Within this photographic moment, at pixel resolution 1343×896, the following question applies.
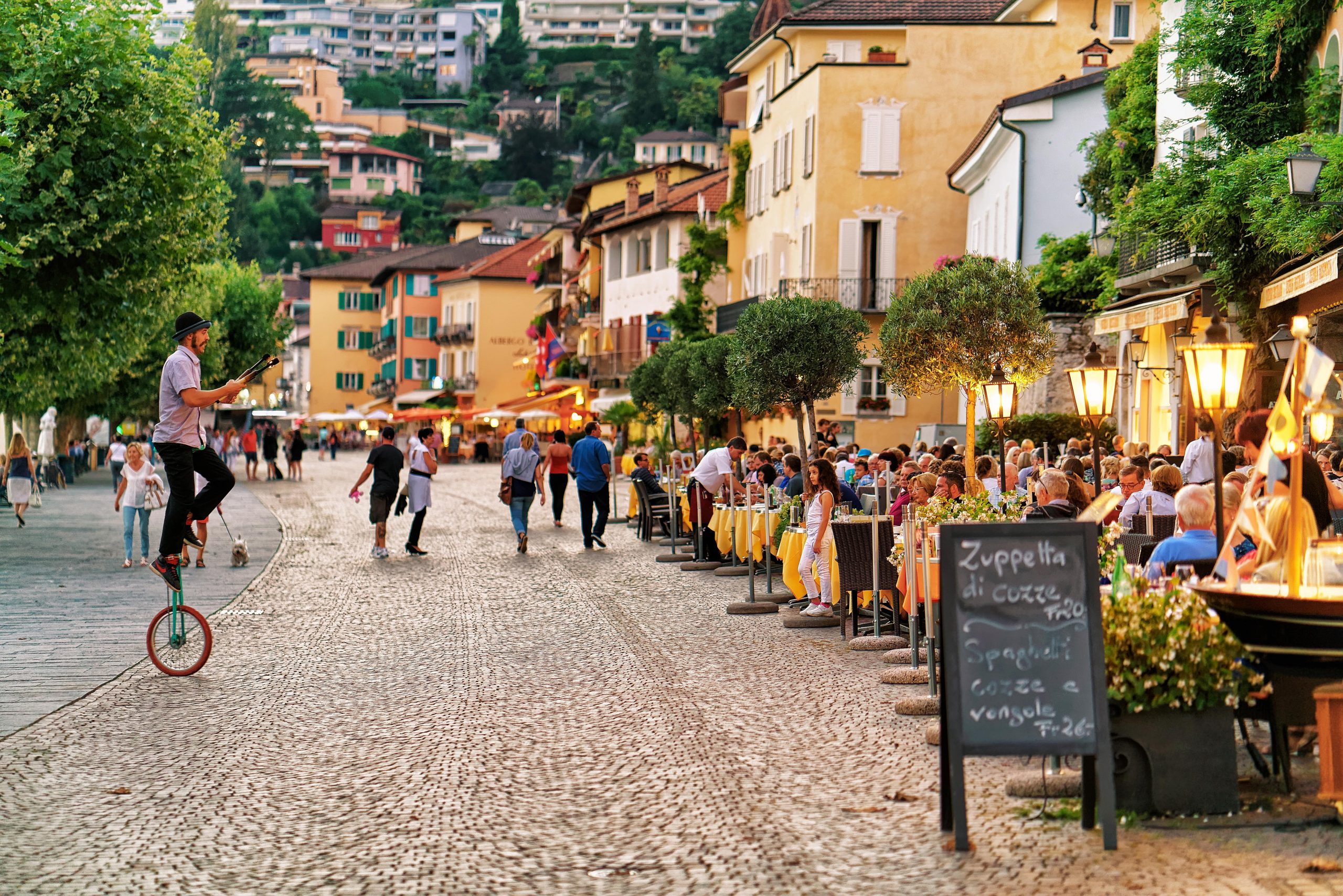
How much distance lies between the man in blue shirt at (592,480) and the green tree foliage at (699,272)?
1102 inches

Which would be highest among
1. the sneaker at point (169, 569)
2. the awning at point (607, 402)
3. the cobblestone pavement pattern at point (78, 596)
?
the awning at point (607, 402)

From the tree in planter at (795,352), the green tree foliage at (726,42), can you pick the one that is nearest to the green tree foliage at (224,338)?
the tree in planter at (795,352)

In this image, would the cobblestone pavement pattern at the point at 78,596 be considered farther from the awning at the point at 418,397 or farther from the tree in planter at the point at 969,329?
the awning at the point at 418,397

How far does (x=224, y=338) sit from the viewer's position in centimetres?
6712

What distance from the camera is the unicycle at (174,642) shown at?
1158 centimetres

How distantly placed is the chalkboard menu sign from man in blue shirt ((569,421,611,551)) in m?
16.5

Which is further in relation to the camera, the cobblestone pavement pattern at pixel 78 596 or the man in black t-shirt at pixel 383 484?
the man in black t-shirt at pixel 383 484

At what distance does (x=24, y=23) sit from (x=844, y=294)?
2475 centimetres

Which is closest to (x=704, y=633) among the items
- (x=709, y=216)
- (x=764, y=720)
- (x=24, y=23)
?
(x=764, y=720)

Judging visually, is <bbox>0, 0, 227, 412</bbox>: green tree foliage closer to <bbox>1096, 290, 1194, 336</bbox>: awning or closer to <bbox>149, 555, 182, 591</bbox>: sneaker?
<bbox>149, 555, 182, 591</bbox>: sneaker

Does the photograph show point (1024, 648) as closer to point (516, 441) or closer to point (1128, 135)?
point (516, 441)

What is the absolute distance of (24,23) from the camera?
22.5 metres

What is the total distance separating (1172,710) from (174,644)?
7.16 m

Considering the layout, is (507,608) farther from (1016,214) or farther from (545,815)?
(1016,214)
